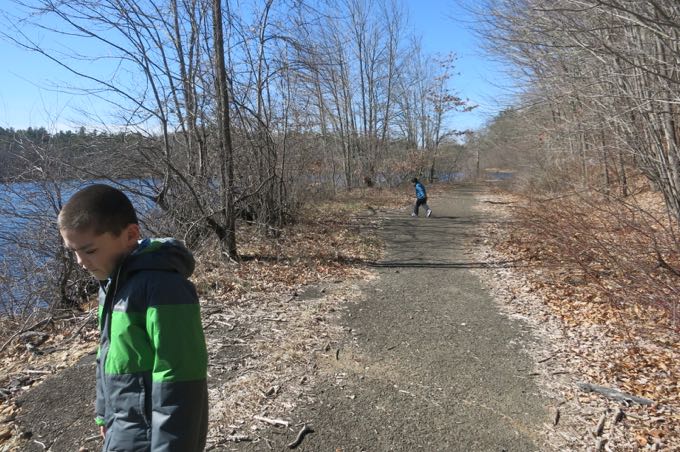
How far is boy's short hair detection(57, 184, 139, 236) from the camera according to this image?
5.21ft

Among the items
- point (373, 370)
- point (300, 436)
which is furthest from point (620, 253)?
point (300, 436)

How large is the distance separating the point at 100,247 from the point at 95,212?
148mm

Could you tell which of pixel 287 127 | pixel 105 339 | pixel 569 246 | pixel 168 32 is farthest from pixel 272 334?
pixel 287 127

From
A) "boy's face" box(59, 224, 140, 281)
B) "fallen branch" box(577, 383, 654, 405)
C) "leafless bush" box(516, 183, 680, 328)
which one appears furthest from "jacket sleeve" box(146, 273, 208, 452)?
"leafless bush" box(516, 183, 680, 328)

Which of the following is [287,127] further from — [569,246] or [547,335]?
[547,335]

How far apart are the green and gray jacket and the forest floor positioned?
1.88 meters

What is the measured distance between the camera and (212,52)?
900cm

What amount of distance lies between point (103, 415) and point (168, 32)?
347 inches

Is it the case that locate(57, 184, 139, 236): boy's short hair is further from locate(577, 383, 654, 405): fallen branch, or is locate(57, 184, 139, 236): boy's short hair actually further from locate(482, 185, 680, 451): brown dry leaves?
locate(577, 383, 654, 405): fallen branch

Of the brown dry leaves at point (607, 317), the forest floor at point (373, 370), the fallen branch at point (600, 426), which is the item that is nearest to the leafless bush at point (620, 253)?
the brown dry leaves at point (607, 317)

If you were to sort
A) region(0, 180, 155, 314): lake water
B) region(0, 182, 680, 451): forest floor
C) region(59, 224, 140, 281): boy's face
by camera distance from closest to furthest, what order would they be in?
region(59, 224, 140, 281): boy's face → region(0, 182, 680, 451): forest floor → region(0, 180, 155, 314): lake water

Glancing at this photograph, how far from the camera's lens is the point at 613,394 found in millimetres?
3908

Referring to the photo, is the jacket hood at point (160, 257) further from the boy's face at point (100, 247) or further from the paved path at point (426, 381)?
the paved path at point (426, 381)

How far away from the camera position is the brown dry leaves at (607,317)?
11.7ft
